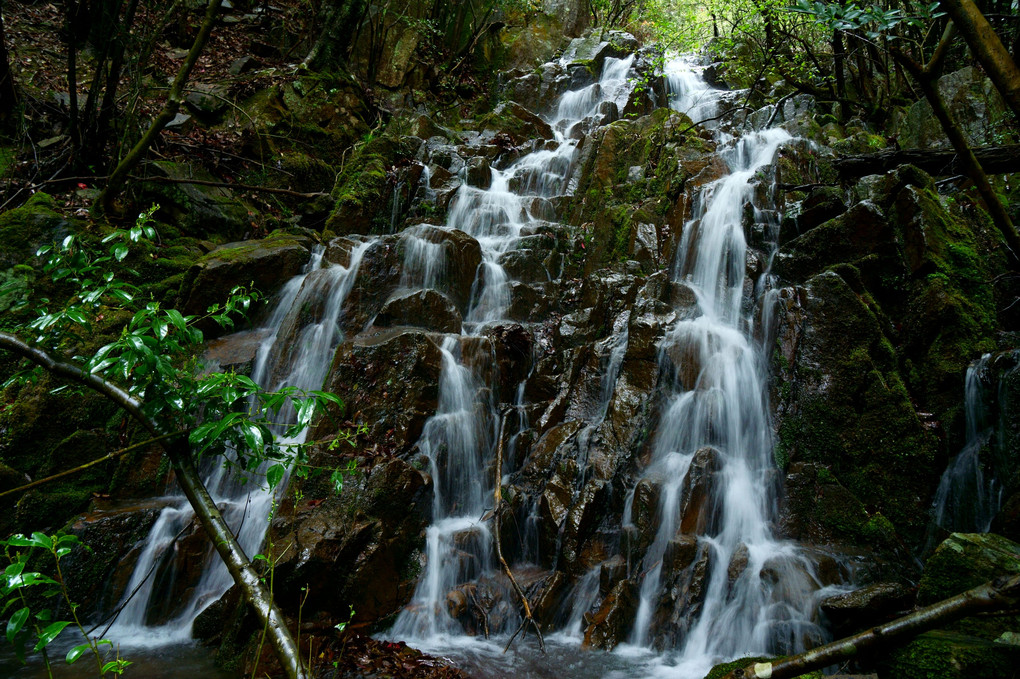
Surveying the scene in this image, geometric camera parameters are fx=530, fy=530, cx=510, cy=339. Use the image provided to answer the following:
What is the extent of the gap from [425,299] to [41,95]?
7.93m

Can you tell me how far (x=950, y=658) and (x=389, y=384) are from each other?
5678mm

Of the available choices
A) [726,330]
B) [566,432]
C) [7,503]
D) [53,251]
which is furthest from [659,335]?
[7,503]

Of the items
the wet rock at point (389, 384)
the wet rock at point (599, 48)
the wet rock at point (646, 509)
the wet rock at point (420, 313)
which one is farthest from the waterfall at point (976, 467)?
the wet rock at point (599, 48)

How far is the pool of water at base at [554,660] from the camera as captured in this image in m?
4.56

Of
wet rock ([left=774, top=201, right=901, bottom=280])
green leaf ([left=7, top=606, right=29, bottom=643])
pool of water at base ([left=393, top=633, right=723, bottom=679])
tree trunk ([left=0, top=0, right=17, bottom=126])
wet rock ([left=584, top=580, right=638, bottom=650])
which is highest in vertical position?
tree trunk ([left=0, top=0, right=17, bottom=126])

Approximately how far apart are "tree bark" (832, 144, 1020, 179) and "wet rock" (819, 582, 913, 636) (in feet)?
18.2

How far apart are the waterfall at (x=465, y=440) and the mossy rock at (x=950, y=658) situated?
11.0 feet

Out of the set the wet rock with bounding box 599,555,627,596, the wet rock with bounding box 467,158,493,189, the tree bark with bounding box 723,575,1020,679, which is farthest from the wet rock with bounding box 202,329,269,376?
the tree bark with bounding box 723,575,1020,679

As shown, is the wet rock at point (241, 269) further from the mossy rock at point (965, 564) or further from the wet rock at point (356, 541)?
the mossy rock at point (965, 564)

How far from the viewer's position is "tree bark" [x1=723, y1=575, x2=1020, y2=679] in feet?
6.19

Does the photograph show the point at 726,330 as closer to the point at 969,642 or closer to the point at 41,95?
the point at 969,642

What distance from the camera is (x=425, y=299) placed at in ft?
26.5

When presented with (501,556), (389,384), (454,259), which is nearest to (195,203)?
(454,259)

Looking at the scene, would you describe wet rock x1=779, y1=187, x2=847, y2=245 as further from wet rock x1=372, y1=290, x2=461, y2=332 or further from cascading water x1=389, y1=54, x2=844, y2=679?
wet rock x1=372, y1=290, x2=461, y2=332
